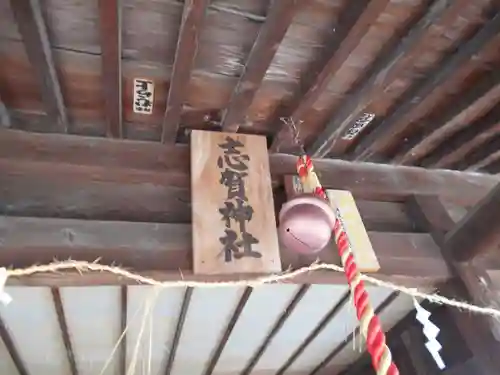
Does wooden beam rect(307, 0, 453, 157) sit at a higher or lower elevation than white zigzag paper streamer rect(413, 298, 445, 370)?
higher

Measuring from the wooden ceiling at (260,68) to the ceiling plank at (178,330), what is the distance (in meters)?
0.75

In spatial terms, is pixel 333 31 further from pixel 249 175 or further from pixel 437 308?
pixel 437 308

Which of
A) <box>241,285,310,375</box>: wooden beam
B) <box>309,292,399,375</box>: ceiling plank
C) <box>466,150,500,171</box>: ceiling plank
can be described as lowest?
<box>241,285,310,375</box>: wooden beam

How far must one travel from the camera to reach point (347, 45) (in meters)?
1.94

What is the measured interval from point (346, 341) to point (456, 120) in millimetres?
1471

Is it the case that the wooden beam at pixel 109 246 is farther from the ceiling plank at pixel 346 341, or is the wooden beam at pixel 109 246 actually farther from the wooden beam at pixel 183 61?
the ceiling plank at pixel 346 341

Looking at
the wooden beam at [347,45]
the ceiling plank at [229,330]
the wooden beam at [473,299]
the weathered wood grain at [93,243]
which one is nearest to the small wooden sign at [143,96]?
the weathered wood grain at [93,243]

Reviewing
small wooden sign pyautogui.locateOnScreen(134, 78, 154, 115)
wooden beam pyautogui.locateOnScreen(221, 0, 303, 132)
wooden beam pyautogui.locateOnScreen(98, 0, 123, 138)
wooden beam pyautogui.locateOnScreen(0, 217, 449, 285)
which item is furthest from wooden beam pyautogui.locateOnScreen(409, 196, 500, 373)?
wooden beam pyautogui.locateOnScreen(98, 0, 123, 138)

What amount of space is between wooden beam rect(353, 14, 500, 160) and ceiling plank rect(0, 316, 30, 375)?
6.47 ft

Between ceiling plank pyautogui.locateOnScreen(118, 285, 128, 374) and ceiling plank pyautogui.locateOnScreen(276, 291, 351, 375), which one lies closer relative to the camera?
ceiling plank pyautogui.locateOnScreen(118, 285, 128, 374)

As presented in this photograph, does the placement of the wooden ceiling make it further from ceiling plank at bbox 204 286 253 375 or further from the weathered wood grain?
ceiling plank at bbox 204 286 253 375

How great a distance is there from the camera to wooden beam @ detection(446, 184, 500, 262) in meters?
2.28

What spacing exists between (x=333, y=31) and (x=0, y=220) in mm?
1516

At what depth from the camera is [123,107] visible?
2270 millimetres
